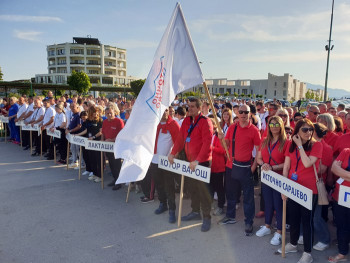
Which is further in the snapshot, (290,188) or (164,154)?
(164,154)

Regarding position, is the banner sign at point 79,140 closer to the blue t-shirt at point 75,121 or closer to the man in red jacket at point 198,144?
the blue t-shirt at point 75,121

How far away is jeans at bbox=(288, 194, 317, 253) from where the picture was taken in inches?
134

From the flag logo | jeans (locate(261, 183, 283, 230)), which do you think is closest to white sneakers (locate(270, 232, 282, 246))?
jeans (locate(261, 183, 283, 230))

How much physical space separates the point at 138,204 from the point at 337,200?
3572mm

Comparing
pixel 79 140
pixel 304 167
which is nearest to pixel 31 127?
pixel 79 140

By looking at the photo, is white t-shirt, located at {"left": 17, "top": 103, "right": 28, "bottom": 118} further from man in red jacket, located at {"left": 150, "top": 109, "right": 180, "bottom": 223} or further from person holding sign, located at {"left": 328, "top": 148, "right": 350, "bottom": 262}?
person holding sign, located at {"left": 328, "top": 148, "right": 350, "bottom": 262}

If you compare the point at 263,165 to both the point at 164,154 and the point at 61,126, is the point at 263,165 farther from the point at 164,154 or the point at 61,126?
the point at 61,126

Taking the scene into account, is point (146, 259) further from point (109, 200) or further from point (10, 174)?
point (10, 174)

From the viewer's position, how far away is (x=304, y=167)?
11.1 ft

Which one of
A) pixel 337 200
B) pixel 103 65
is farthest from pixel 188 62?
pixel 103 65

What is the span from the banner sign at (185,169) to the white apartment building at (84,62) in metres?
78.9

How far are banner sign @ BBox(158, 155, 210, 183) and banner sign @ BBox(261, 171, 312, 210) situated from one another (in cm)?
90

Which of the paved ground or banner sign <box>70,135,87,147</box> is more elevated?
banner sign <box>70,135,87,147</box>

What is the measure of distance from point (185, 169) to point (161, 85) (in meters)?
1.42
